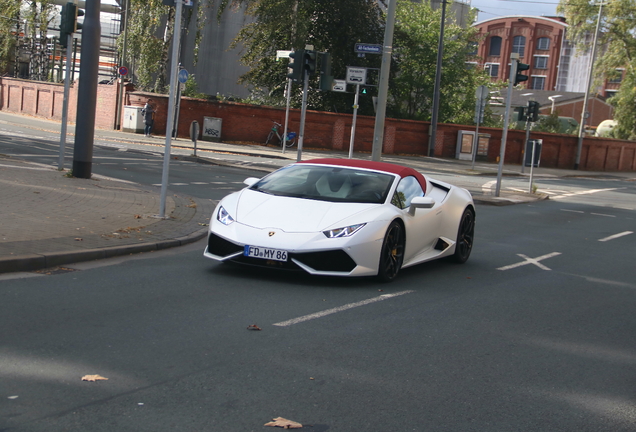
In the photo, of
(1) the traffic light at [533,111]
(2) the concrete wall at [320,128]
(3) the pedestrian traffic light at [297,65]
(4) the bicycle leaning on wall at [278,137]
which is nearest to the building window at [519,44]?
(2) the concrete wall at [320,128]

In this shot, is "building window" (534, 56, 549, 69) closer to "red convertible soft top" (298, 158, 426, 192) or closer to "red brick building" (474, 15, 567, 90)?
"red brick building" (474, 15, 567, 90)

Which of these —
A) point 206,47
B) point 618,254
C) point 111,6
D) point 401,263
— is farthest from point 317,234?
point 111,6

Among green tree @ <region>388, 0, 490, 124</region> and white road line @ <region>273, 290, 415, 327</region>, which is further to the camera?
green tree @ <region>388, 0, 490, 124</region>

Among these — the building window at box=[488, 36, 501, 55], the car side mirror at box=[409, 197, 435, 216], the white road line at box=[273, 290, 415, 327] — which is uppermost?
the building window at box=[488, 36, 501, 55]

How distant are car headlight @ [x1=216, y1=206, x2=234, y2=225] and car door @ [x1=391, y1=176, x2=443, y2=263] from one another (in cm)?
181

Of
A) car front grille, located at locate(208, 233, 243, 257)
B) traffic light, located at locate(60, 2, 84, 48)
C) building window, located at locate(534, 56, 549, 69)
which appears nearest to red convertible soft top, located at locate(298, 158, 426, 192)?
car front grille, located at locate(208, 233, 243, 257)

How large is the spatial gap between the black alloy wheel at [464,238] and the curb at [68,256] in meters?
3.56

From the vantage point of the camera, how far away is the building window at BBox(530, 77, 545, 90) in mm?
91812

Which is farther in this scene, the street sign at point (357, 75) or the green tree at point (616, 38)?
the green tree at point (616, 38)

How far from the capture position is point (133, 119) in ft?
124

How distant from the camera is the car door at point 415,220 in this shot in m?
8.31

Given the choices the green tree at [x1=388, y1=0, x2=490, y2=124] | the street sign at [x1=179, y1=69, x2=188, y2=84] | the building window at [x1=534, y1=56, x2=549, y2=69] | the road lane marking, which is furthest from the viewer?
the building window at [x1=534, y1=56, x2=549, y2=69]

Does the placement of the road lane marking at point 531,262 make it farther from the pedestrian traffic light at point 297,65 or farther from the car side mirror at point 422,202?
the pedestrian traffic light at point 297,65

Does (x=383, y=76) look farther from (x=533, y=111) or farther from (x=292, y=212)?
(x=292, y=212)
